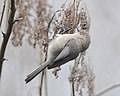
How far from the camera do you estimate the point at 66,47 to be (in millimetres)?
2037

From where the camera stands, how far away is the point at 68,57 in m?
1.99

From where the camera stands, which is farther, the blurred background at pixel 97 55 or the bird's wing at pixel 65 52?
the blurred background at pixel 97 55

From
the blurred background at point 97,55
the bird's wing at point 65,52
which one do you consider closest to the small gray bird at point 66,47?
the bird's wing at point 65,52

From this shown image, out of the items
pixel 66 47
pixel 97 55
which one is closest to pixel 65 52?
pixel 66 47

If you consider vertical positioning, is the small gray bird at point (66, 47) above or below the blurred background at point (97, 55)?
below

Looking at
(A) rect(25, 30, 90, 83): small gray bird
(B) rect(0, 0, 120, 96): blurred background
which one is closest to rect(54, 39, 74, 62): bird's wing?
(A) rect(25, 30, 90, 83): small gray bird

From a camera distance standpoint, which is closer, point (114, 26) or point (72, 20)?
point (72, 20)

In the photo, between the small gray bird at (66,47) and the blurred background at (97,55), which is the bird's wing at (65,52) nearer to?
the small gray bird at (66,47)

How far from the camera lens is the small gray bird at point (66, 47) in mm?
1968

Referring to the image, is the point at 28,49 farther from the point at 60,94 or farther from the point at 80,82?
the point at 80,82

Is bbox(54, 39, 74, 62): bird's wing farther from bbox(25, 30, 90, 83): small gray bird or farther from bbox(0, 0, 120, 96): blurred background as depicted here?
bbox(0, 0, 120, 96): blurred background

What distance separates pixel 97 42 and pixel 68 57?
262cm

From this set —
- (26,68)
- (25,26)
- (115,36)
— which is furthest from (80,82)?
(115,36)

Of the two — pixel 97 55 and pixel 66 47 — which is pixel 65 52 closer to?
pixel 66 47
